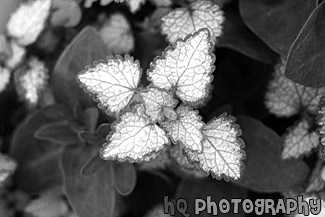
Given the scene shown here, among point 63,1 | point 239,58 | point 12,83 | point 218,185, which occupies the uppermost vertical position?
point 63,1

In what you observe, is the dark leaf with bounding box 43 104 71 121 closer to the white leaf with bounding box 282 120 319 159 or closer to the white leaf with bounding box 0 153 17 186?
the white leaf with bounding box 0 153 17 186

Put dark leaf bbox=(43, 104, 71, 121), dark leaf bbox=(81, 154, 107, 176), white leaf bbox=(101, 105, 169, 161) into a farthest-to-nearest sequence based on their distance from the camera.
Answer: dark leaf bbox=(43, 104, 71, 121) → dark leaf bbox=(81, 154, 107, 176) → white leaf bbox=(101, 105, 169, 161)

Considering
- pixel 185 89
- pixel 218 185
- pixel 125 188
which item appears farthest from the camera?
pixel 218 185

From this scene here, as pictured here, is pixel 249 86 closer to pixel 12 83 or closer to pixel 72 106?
pixel 72 106

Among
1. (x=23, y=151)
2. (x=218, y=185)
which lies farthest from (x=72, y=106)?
(x=218, y=185)

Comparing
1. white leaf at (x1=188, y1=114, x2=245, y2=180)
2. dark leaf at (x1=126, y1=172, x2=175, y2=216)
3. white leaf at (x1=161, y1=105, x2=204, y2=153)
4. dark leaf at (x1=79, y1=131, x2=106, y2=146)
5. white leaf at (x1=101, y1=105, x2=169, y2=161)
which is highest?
white leaf at (x1=101, y1=105, x2=169, y2=161)

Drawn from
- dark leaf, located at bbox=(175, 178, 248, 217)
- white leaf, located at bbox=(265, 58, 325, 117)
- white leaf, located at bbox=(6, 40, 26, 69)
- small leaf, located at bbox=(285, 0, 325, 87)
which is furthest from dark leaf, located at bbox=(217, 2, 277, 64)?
white leaf, located at bbox=(6, 40, 26, 69)
